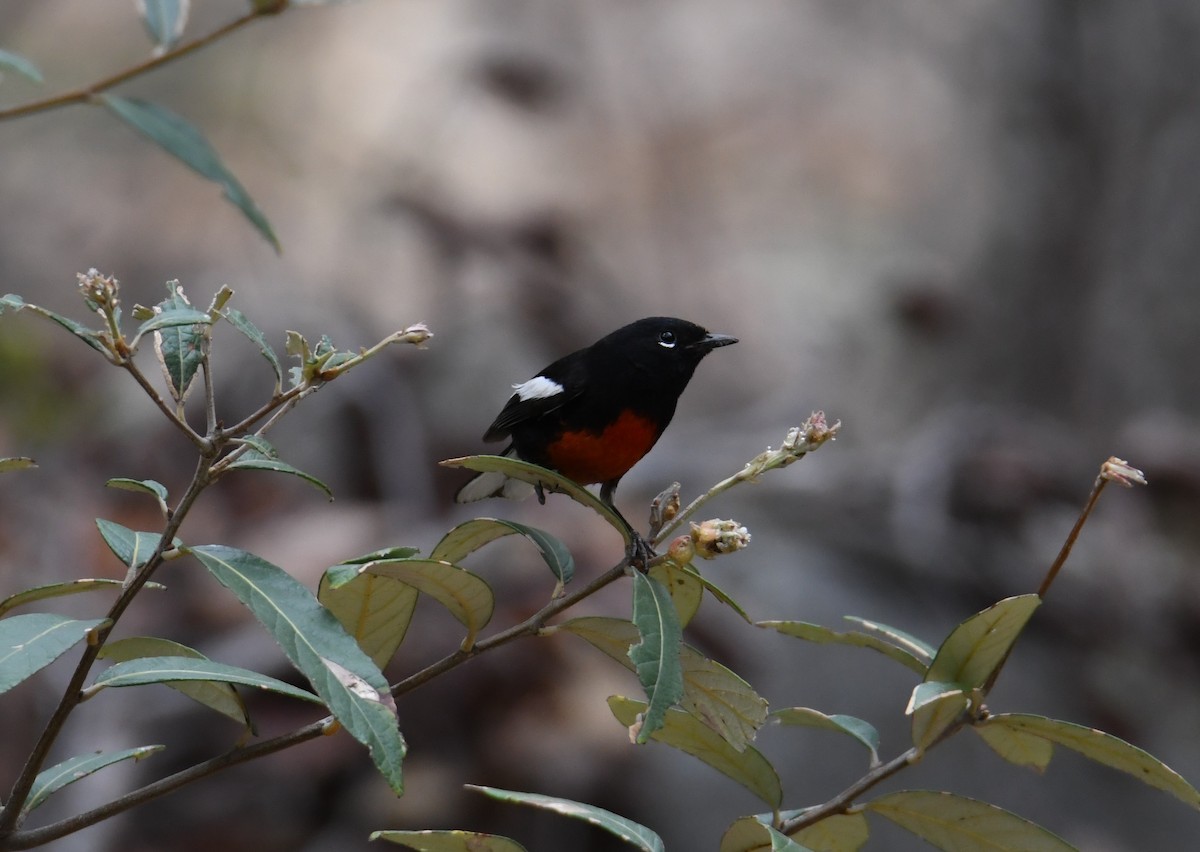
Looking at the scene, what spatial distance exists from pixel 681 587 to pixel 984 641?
442 mm

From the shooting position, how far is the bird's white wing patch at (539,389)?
291 centimetres

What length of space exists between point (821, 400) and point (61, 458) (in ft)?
15.5

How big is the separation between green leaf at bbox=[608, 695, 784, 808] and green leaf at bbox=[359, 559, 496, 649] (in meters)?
0.24

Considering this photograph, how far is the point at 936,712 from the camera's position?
1589mm

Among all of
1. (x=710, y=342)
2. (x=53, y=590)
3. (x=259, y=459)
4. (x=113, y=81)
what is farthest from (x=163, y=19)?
(x=710, y=342)

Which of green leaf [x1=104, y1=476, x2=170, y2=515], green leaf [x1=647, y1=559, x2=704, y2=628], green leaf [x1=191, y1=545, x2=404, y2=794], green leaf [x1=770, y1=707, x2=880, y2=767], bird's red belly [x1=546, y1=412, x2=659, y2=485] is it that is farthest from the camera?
bird's red belly [x1=546, y1=412, x2=659, y2=485]

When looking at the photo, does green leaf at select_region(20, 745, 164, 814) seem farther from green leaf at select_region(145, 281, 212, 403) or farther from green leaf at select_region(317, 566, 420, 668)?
green leaf at select_region(145, 281, 212, 403)

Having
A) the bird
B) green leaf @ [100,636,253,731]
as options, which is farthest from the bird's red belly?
green leaf @ [100,636,253,731]

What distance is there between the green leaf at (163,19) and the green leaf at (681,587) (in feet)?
2.99

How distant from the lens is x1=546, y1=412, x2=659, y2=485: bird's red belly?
2.82 meters

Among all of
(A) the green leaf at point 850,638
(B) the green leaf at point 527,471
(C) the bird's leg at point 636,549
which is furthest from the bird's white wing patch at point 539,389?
(A) the green leaf at point 850,638

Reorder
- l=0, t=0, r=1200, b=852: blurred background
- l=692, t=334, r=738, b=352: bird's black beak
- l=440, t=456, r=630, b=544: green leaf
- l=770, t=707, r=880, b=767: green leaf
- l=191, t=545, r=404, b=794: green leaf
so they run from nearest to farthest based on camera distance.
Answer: l=191, t=545, r=404, b=794: green leaf → l=440, t=456, r=630, b=544: green leaf → l=770, t=707, r=880, b=767: green leaf → l=692, t=334, r=738, b=352: bird's black beak → l=0, t=0, r=1200, b=852: blurred background

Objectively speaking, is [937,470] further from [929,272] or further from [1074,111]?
[1074,111]

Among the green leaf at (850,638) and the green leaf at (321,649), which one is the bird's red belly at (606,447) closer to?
the green leaf at (850,638)
